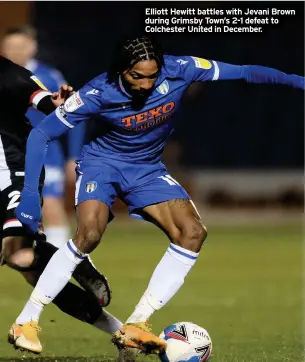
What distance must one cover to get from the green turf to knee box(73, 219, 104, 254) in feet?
2.77

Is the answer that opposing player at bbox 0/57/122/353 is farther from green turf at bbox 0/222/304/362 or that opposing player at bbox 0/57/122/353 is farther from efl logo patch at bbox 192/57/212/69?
efl logo patch at bbox 192/57/212/69

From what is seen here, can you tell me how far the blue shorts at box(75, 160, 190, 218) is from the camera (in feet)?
22.0

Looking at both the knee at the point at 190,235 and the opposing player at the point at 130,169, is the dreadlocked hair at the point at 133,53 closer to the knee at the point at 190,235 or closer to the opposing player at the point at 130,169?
the opposing player at the point at 130,169

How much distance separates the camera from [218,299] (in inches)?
416

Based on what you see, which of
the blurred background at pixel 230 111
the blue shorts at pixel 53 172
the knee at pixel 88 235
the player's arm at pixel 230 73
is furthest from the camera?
the blurred background at pixel 230 111

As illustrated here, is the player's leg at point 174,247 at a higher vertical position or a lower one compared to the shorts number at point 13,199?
lower

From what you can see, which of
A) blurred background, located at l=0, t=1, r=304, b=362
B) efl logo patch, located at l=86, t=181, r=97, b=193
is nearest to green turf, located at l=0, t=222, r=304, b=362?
efl logo patch, located at l=86, t=181, r=97, b=193

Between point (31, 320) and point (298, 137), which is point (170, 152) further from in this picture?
point (31, 320)

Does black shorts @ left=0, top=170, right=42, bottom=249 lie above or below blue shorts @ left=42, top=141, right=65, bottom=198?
above

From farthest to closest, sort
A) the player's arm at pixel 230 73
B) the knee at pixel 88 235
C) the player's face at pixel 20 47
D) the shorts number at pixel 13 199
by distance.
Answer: the player's face at pixel 20 47
the shorts number at pixel 13 199
the player's arm at pixel 230 73
the knee at pixel 88 235

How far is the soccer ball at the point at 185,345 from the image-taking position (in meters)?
6.50

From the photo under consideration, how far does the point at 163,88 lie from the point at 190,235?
93 cm

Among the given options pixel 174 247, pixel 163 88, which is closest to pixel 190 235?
pixel 174 247

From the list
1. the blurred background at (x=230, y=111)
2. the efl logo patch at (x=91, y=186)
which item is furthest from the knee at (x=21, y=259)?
the blurred background at (x=230, y=111)
